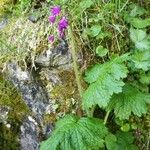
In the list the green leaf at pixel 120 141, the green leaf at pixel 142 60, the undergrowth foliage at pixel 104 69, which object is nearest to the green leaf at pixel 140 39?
the undergrowth foliage at pixel 104 69

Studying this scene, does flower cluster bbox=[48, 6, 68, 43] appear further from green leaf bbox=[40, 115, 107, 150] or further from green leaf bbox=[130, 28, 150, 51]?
green leaf bbox=[40, 115, 107, 150]

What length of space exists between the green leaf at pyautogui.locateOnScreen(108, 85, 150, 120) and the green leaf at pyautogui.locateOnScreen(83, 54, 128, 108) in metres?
0.17

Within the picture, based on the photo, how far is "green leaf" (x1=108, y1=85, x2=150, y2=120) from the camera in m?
2.82

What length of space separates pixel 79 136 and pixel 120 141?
1.42ft

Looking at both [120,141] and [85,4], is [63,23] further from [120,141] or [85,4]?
[120,141]

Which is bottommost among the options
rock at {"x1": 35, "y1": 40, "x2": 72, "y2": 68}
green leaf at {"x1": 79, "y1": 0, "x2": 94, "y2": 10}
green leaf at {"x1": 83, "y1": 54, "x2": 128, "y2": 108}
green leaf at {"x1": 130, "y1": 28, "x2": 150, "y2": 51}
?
green leaf at {"x1": 83, "y1": 54, "x2": 128, "y2": 108}

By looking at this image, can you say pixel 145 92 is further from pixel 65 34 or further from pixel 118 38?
pixel 65 34

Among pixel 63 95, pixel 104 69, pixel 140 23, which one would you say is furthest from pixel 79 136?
pixel 140 23

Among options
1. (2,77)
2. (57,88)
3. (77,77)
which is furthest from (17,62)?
(77,77)

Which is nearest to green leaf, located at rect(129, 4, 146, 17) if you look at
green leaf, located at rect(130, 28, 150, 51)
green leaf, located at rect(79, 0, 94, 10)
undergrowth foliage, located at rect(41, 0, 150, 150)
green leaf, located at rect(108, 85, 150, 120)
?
undergrowth foliage, located at rect(41, 0, 150, 150)

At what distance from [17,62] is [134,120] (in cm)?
104

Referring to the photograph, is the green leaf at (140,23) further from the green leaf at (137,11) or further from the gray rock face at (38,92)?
the gray rock face at (38,92)

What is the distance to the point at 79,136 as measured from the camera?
106 inches

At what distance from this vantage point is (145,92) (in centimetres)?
305
